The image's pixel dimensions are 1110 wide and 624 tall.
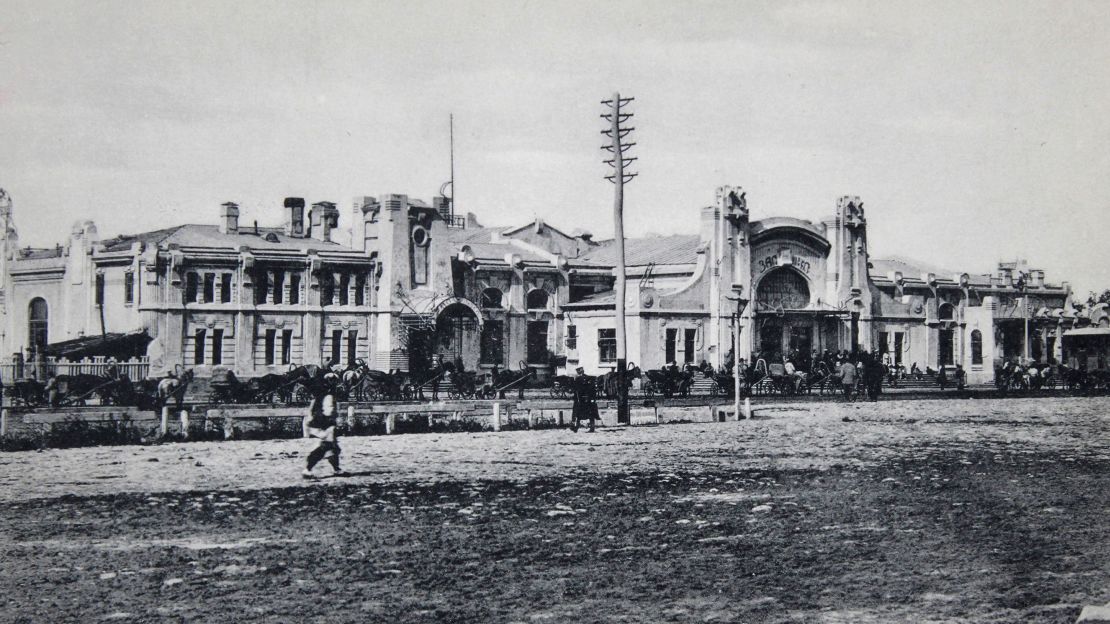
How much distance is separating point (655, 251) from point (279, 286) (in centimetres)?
1940

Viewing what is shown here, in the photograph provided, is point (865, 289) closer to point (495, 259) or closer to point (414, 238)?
point (495, 259)

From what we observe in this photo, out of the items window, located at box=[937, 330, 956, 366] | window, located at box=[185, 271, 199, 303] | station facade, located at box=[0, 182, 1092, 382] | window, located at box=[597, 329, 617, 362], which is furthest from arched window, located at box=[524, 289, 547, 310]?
window, located at box=[937, 330, 956, 366]

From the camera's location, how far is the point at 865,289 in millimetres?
53281

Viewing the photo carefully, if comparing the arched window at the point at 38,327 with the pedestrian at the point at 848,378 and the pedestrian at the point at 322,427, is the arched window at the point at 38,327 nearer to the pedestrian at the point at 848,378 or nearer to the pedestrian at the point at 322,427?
the pedestrian at the point at 322,427

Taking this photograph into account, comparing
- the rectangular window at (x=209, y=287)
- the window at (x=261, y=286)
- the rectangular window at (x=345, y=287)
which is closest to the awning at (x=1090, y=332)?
the rectangular window at (x=345, y=287)

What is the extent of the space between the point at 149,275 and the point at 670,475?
20.7 m

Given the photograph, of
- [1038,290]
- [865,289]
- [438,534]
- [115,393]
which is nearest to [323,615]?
[438,534]

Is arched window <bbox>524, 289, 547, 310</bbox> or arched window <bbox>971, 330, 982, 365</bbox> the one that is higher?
arched window <bbox>524, 289, 547, 310</bbox>

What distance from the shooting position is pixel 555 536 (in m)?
10.7

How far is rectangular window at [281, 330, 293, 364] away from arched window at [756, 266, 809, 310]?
21.2 metres

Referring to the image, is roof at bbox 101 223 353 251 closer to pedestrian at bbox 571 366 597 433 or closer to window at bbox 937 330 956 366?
pedestrian at bbox 571 366 597 433

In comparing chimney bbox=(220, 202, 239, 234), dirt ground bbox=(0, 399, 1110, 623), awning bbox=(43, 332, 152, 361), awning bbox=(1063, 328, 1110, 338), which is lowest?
dirt ground bbox=(0, 399, 1110, 623)

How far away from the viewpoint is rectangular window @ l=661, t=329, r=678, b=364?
46406 mm

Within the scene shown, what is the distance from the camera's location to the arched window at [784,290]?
50625mm
